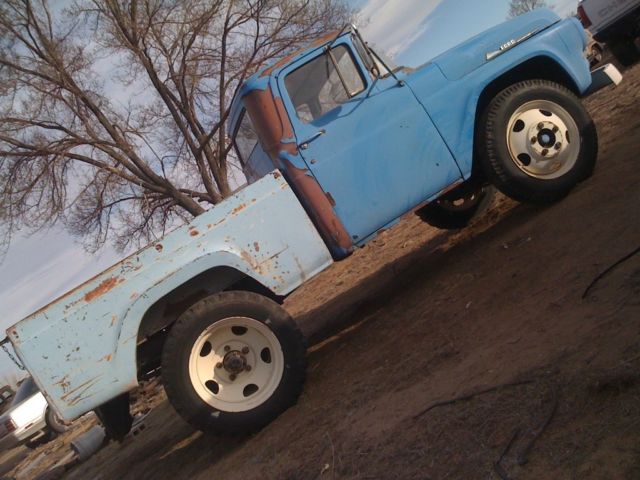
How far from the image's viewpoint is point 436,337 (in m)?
3.18

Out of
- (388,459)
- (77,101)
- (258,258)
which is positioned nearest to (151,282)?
(258,258)

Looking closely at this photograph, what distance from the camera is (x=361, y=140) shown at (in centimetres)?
382

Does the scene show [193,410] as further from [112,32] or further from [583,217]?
[112,32]

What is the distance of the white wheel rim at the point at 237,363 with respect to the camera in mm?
3275

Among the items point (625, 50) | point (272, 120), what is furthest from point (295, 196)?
point (625, 50)

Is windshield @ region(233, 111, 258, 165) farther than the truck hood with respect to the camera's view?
Yes

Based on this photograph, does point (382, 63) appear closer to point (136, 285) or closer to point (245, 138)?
point (245, 138)

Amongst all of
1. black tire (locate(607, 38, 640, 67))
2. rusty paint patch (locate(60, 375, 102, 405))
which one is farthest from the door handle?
black tire (locate(607, 38, 640, 67))

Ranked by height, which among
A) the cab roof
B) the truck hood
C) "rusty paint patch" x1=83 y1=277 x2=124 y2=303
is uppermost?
the cab roof

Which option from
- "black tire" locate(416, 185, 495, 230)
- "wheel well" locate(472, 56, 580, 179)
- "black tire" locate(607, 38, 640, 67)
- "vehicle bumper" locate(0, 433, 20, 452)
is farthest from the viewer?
"vehicle bumper" locate(0, 433, 20, 452)

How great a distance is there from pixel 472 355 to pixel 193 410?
6.03ft

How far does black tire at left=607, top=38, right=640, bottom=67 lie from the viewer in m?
7.61

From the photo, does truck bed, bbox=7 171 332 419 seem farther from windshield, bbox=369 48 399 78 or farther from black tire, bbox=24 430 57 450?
black tire, bbox=24 430 57 450

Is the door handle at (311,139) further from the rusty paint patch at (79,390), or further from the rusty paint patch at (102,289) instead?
the rusty paint patch at (79,390)
